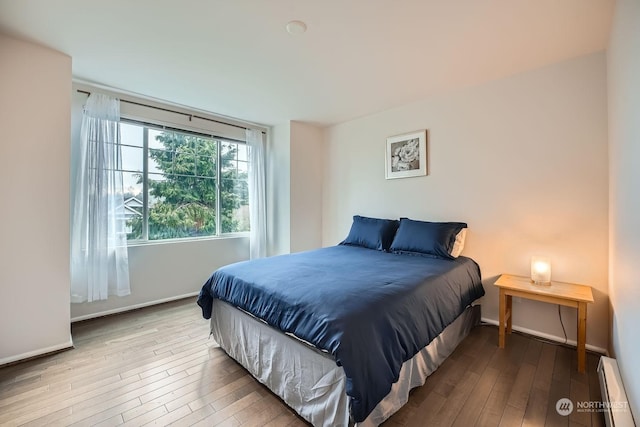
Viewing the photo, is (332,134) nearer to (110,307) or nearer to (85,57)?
(85,57)

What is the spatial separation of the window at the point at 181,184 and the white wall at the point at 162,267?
0.54ft

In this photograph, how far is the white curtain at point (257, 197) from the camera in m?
4.06

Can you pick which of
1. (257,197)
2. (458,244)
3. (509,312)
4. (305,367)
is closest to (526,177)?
(458,244)

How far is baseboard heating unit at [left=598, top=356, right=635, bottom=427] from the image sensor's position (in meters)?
1.21

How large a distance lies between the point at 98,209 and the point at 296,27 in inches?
103

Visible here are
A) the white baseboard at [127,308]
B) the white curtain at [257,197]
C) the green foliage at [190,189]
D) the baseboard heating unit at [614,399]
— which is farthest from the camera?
the white curtain at [257,197]

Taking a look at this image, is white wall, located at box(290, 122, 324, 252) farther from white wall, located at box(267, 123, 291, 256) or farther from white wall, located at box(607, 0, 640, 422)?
white wall, located at box(607, 0, 640, 422)

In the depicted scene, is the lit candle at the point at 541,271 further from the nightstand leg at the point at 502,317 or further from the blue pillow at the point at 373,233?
the blue pillow at the point at 373,233

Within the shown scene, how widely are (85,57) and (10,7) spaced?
57 cm

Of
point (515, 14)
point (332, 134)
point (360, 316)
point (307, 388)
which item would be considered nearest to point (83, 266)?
point (307, 388)

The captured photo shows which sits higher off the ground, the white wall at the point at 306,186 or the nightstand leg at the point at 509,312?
the white wall at the point at 306,186

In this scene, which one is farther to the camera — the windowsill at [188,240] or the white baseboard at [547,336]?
the windowsill at [188,240]

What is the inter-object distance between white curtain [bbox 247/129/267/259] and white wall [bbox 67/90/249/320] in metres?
0.31

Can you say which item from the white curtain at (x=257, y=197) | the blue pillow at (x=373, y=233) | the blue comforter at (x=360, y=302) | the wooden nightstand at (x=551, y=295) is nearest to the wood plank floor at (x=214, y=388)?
the wooden nightstand at (x=551, y=295)
